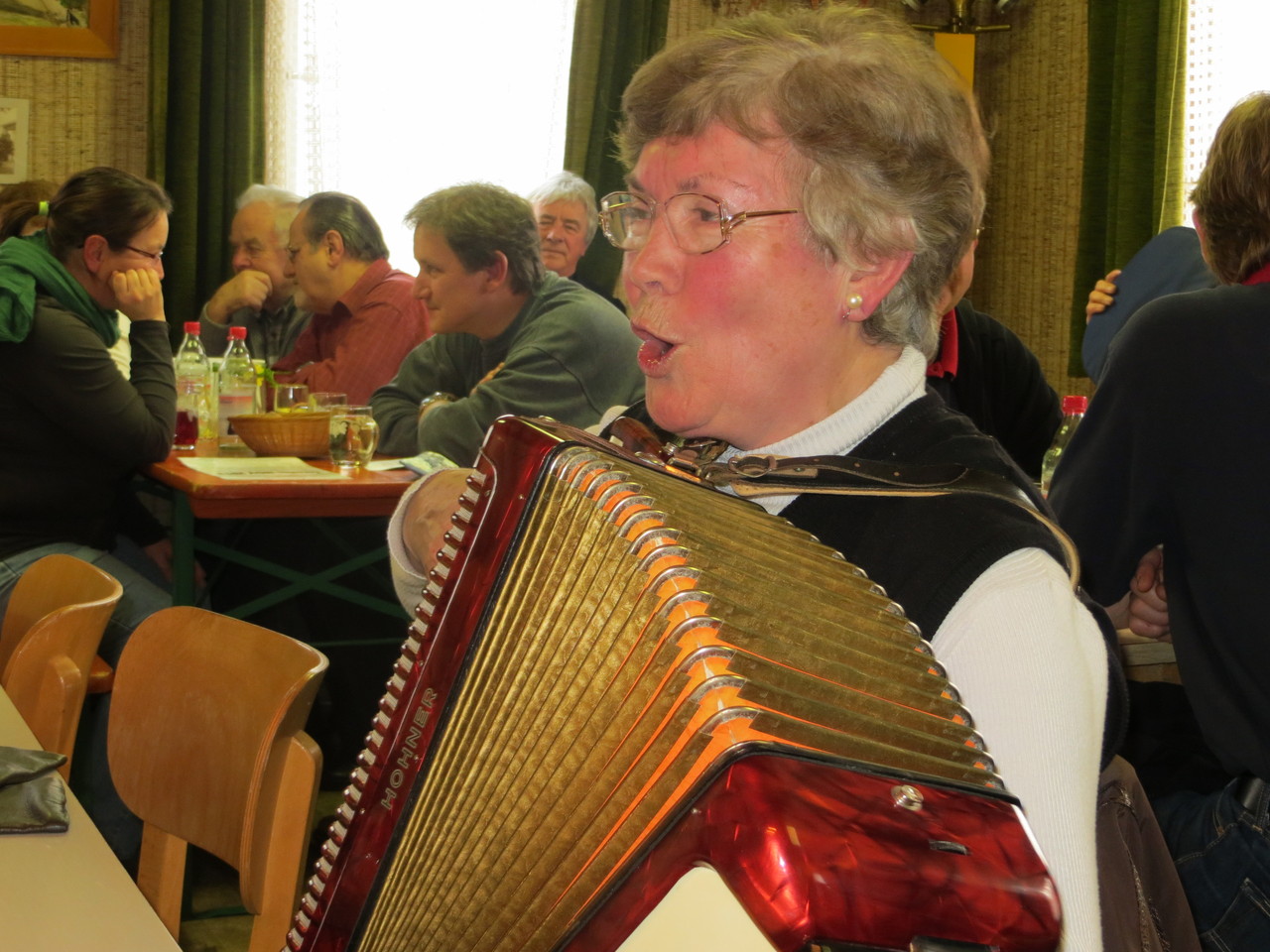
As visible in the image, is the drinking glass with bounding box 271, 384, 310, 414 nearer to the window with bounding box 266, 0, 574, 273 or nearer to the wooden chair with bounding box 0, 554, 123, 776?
the wooden chair with bounding box 0, 554, 123, 776

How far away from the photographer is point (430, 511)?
1268mm

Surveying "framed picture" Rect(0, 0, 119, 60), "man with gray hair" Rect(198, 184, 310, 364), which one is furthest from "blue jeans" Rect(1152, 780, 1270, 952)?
"framed picture" Rect(0, 0, 119, 60)

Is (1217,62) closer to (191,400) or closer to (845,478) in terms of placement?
(191,400)

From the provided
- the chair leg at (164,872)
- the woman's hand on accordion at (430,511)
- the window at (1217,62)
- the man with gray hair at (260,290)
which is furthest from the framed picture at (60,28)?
the woman's hand on accordion at (430,511)

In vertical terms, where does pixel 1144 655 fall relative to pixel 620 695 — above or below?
below

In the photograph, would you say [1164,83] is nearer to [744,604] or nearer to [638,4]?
[638,4]

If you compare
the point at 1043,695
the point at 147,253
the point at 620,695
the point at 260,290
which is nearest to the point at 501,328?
the point at 147,253

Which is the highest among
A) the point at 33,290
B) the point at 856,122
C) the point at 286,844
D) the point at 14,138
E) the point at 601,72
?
the point at 601,72

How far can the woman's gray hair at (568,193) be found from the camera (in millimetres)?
4547

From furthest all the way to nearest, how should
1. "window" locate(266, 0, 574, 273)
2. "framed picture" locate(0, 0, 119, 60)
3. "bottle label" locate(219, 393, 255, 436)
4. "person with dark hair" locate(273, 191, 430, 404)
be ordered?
"window" locate(266, 0, 574, 273)
"framed picture" locate(0, 0, 119, 60)
"person with dark hair" locate(273, 191, 430, 404)
"bottle label" locate(219, 393, 255, 436)

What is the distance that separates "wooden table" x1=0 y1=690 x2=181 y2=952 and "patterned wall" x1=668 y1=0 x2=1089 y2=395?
177 inches

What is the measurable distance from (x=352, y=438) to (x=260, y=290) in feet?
5.56

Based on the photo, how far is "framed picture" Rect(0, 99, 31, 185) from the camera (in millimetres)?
4652

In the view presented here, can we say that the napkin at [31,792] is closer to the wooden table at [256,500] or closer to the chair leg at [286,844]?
the chair leg at [286,844]
